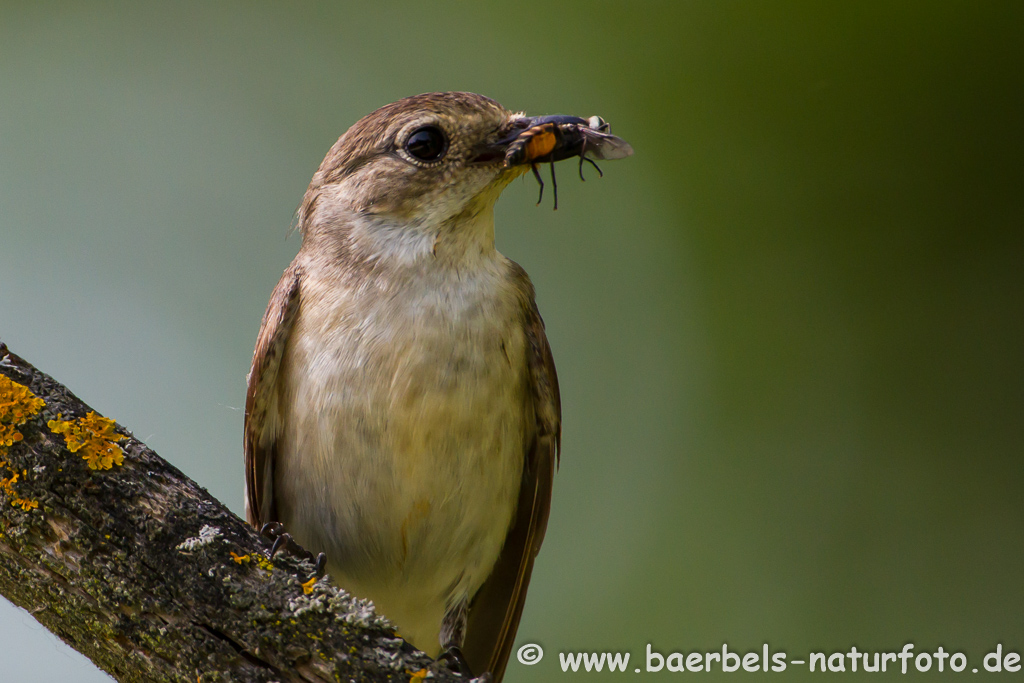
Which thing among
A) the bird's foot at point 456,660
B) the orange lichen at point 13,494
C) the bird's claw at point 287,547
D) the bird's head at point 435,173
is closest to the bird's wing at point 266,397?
the bird's head at point 435,173

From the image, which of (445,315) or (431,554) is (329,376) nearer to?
(445,315)

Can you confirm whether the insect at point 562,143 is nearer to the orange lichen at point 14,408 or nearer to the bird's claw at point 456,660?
the orange lichen at point 14,408

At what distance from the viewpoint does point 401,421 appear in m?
3.60

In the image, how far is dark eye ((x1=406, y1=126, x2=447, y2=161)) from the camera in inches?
147

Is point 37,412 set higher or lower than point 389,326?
lower

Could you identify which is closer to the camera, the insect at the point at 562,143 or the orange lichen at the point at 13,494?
the orange lichen at the point at 13,494

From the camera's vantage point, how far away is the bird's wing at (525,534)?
4.14 meters

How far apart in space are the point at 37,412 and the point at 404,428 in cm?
138

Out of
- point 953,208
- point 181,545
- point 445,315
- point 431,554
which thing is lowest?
point 181,545

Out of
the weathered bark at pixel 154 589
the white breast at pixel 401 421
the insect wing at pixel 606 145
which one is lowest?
the weathered bark at pixel 154 589

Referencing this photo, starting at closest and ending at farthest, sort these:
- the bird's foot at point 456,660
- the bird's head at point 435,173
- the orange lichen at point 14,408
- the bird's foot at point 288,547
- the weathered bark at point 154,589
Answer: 1. the weathered bark at point 154,589
2. the orange lichen at point 14,408
3. the bird's foot at point 288,547
4. the bird's head at point 435,173
5. the bird's foot at point 456,660

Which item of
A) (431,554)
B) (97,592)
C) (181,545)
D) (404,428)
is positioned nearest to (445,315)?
(404,428)

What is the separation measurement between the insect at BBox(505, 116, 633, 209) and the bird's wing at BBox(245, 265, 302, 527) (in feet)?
3.78

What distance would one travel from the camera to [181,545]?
8.58ft
